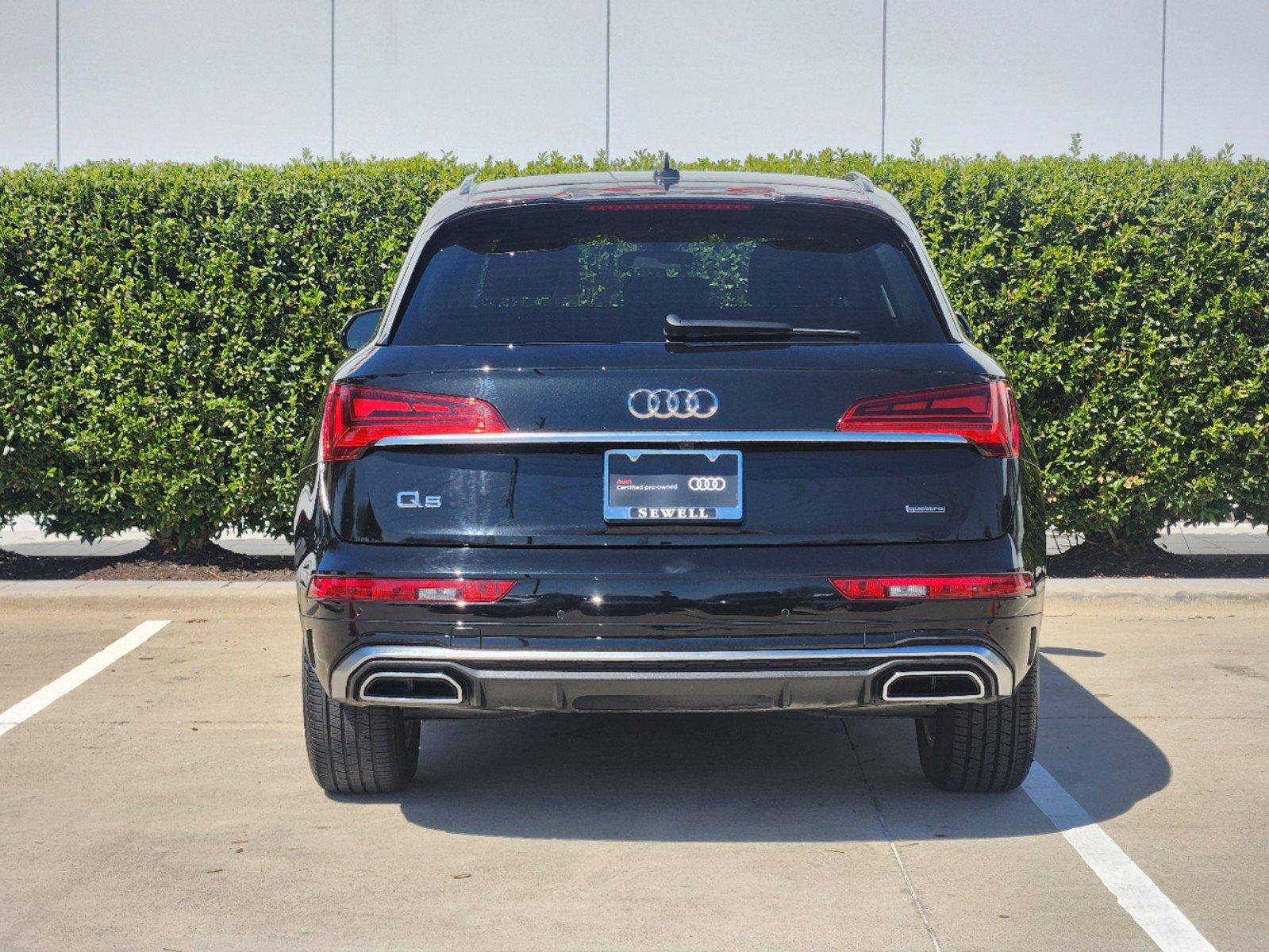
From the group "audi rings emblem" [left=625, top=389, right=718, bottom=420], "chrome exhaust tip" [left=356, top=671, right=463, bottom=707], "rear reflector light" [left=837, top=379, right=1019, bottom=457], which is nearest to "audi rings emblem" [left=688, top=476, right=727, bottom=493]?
"audi rings emblem" [left=625, top=389, right=718, bottom=420]

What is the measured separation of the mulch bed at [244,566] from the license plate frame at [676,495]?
541 centimetres

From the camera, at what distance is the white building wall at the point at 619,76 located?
11.8m

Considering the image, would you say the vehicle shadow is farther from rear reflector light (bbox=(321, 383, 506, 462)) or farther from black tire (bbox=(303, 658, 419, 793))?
rear reflector light (bbox=(321, 383, 506, 462))

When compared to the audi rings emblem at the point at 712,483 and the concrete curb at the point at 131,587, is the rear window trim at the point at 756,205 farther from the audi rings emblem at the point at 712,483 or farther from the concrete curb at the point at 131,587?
the concrete curb at the point at 131,587

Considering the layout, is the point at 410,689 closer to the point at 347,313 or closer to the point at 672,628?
the point at 672,628

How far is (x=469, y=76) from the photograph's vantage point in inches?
466

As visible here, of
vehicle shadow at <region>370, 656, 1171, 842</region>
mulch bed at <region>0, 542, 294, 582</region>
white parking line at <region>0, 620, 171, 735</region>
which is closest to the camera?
vehicle shadow at <region>370, 656, 1171, 842</region>

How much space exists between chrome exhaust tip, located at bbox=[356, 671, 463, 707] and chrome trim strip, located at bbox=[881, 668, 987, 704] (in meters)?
1.11

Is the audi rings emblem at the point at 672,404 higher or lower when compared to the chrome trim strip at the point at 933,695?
higher

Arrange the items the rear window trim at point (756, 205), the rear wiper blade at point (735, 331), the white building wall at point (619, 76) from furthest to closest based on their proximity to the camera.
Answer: the white building wall at point (619, 76) → the rear window trim at point (756, 205) → the rear wiper blade at point (735, 331)

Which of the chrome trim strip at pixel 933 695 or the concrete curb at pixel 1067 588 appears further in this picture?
the concrete curb at pixel 1067 588

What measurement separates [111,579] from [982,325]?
5.22 meters

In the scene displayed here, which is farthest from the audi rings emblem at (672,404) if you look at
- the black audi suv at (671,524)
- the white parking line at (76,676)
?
the white parking line at (76,676)

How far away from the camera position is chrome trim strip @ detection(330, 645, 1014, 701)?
402cm
